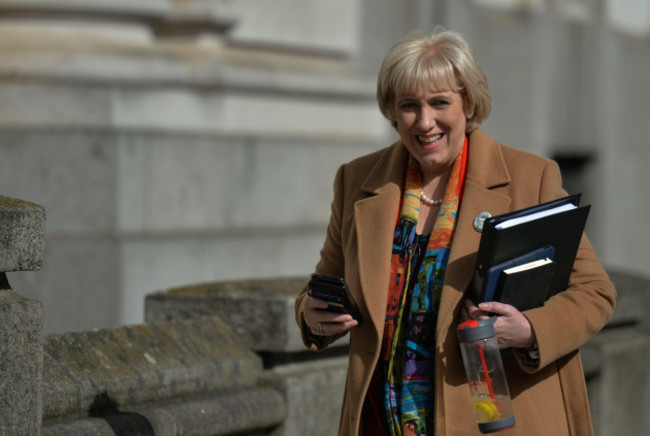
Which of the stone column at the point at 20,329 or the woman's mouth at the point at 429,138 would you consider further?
the woman's mouth at the point at 429,138

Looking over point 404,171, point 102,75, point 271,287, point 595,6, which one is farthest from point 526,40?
point 404,171

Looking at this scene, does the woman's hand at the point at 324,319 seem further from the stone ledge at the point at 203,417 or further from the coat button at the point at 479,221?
the stone ledge at the point at 203,417

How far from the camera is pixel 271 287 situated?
13.8ft

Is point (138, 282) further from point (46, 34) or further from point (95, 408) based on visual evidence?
point (95, 408)

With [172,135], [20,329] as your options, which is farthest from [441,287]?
[172,135]

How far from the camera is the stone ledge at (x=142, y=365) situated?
334 cm

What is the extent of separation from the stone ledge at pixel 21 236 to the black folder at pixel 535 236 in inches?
42.6

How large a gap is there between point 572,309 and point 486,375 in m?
0.29

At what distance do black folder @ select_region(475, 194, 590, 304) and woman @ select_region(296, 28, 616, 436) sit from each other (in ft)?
0.31

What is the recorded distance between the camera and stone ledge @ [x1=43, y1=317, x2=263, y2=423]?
10.9 feet

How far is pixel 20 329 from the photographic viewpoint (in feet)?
9.32

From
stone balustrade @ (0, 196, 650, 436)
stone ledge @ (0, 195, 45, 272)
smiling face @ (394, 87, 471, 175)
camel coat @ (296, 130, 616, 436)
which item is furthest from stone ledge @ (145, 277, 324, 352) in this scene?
stone ledge @ (0, 195, 45, 272)

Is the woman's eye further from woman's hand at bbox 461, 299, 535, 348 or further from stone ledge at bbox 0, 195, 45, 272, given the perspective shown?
stone ledge at bbox 0, 195, 45, 272

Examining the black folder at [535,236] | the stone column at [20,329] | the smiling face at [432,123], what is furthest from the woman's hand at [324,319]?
the stone column at [20,329]
